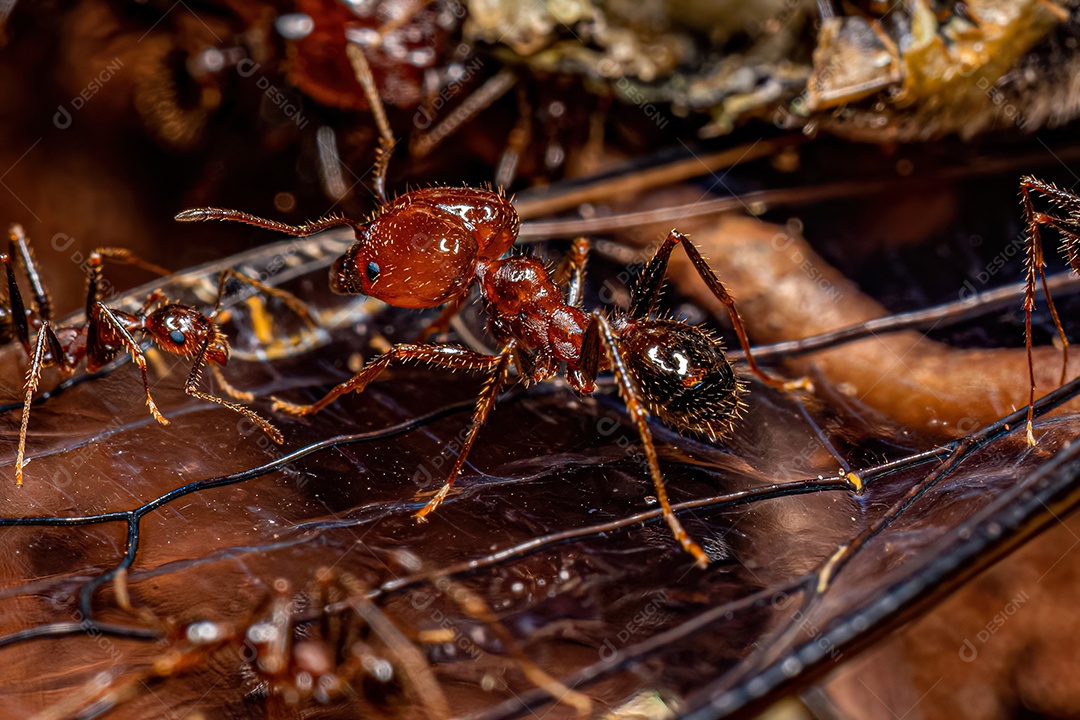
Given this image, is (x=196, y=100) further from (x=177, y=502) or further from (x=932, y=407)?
(x=932, y=407)

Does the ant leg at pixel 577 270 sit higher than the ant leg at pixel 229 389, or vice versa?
the ant leg at pixel 577 270

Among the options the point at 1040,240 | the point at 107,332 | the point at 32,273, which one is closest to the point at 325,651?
the point at 107,332

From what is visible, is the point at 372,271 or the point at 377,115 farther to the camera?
the point at 377,115

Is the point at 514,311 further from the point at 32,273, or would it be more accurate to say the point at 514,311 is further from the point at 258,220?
the point at 32,273

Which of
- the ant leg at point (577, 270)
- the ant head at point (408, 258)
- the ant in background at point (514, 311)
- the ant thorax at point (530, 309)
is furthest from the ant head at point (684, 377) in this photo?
the ant head at point (408, 258)

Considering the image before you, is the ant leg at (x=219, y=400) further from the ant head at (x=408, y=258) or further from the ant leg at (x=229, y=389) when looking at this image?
the ant head at (x=408, y=258)

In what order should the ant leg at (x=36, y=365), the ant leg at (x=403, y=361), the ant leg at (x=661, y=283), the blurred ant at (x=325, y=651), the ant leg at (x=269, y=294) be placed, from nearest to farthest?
the blurred ant at (x=325, y=651) < the ant leg at (x=36, y=365) < the ant leg at (x=403, y=361) < the ant leg at (x=661, y=283) < the ant leg at (x=269, y=294)

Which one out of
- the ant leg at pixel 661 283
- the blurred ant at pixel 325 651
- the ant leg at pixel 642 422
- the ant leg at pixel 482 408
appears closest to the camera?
the blurred ant at pixel 325 651
